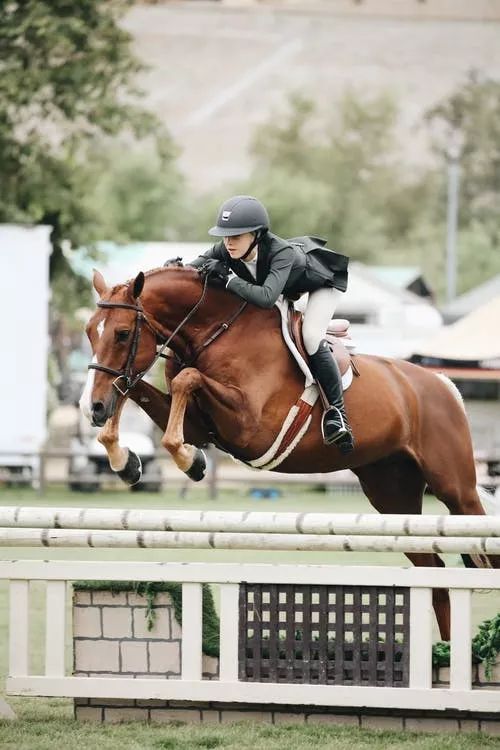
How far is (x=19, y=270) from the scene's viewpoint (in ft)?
60.2

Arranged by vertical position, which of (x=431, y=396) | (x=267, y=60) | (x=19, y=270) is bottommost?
(x=431, y=396)

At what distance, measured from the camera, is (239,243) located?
19.8 ft

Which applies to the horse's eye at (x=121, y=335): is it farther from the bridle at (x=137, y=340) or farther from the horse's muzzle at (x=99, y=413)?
the horse's muzzle at (x=99, y=413)

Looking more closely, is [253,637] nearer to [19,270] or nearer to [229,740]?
[229,740]

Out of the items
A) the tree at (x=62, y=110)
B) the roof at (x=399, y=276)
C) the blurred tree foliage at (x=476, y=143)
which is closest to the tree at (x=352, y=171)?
the blurred tree foliage at (x=476, y=143)

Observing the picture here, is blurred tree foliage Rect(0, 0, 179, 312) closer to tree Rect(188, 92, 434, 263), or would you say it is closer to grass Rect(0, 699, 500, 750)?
grass Rect(0, 699, 500, 750)

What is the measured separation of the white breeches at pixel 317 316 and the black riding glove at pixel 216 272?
16.4 inches

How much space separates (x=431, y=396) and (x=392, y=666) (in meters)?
2.14

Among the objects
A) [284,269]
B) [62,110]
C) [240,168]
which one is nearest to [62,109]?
[62,110]

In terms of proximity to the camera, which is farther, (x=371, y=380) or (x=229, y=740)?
(x=371, y=380)

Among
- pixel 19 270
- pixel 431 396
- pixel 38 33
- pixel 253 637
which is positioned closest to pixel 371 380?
pixel 431 396

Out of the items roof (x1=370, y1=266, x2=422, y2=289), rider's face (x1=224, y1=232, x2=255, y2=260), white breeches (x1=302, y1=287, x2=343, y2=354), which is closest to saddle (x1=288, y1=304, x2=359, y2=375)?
white breeches (x1=302, y1=287, x2=343, y2=354)

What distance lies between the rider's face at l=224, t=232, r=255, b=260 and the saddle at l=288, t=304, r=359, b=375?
433mm

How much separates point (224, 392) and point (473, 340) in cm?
892
